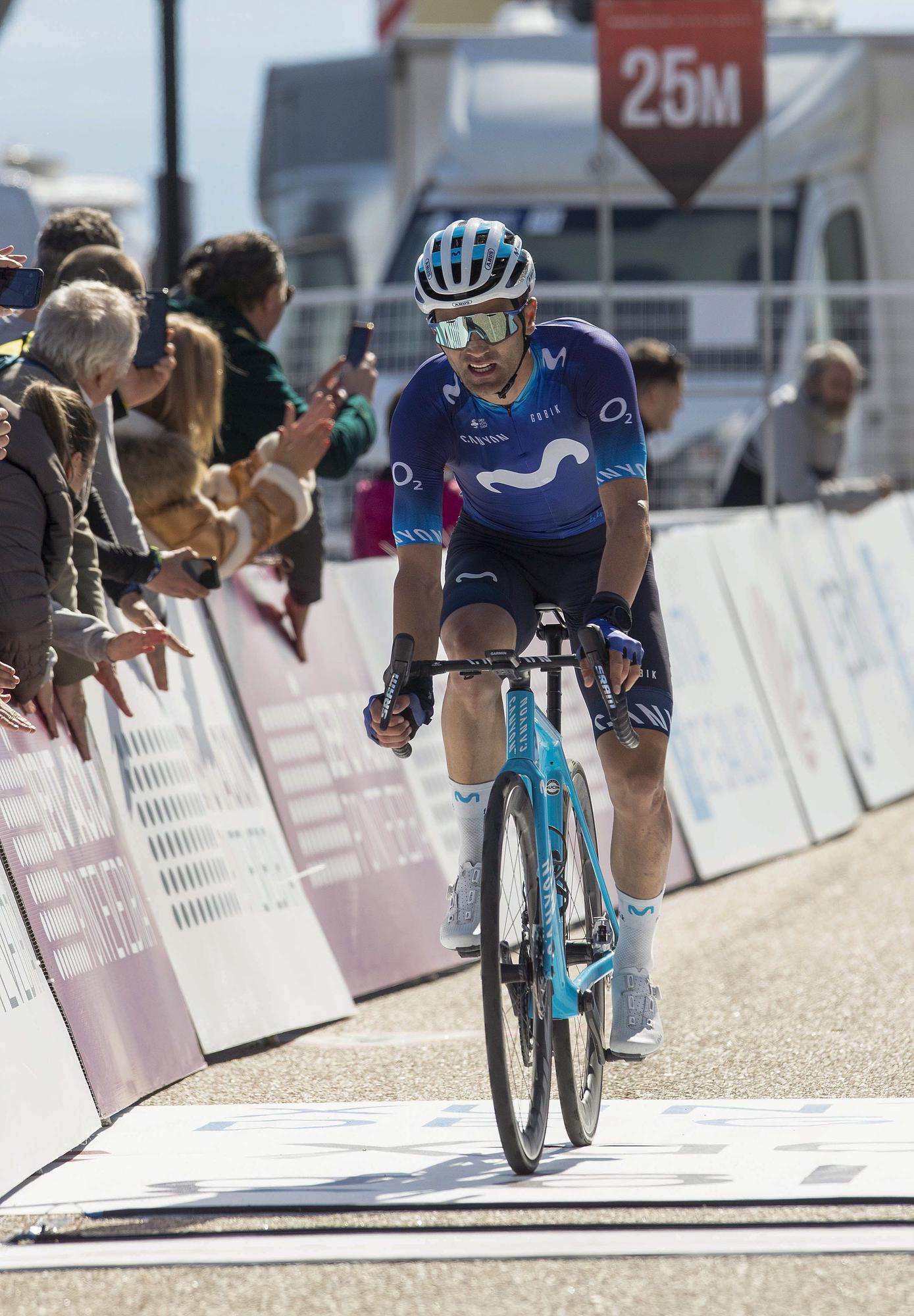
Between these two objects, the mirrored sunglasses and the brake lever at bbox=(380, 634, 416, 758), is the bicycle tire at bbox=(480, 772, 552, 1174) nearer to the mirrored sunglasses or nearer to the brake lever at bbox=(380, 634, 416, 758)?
the brake lever at bbox=(380, 634, 416, 758)

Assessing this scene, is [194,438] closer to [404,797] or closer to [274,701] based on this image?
[274,701]

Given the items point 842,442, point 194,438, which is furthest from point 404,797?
point 842,442

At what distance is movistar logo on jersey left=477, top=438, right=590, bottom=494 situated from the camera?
5.72 metres

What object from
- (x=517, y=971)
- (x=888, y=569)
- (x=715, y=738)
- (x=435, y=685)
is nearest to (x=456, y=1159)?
(x=517, y=971)

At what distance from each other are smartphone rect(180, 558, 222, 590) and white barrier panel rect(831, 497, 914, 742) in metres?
7.16

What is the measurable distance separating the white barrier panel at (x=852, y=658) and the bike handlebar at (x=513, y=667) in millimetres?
7221

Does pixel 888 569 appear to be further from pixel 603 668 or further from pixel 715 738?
pixel 603 668

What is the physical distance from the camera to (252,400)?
801 centimetres

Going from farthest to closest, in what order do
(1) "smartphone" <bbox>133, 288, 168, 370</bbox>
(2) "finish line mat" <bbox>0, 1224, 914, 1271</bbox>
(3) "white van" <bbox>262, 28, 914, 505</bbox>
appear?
(3) "white van" <bbox>262, 28, 914, 505</bbox> < (1) "smartphone" <bbox>133, 288, 168, 370</bbox> < (2) "finish line mat" <bbox>0, 1224, 914, 1271</bbox>

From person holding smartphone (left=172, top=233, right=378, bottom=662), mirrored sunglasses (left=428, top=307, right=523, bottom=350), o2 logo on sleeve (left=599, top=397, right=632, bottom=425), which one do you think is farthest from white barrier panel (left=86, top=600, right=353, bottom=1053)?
o2 logo on sleeve (left=599, top=397, right=632, bottom=425)

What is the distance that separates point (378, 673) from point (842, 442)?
220 inches

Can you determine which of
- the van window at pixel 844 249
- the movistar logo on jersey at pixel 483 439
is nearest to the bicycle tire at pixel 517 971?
the movistar logo on jersey at pixel 483 439

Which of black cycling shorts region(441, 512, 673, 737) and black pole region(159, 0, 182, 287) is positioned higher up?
black pole region(159, 0, 182, 287)

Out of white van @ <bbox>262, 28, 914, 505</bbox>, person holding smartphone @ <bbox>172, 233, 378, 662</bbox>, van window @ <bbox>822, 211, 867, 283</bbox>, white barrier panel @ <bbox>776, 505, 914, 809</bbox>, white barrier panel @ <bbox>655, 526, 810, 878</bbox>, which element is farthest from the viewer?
van window @ <bbox>822, 211, 867, 283</bbox>
